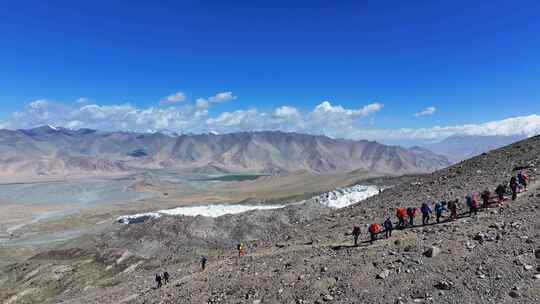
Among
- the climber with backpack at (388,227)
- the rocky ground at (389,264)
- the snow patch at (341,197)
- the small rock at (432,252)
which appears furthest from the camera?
the snow patch at (341,197)

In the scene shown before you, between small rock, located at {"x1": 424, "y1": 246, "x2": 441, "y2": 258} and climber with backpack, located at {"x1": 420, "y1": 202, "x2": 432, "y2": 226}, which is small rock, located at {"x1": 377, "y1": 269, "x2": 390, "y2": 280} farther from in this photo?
climber with backpack, located at {"x1": 420, "y1": 202, "x2": 432, "y2": 226}

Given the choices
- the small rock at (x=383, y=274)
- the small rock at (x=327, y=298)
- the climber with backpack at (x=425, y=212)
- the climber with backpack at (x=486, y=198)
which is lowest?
the small rock at (x=327, y=298)

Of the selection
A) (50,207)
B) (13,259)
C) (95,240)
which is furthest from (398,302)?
(50,207)

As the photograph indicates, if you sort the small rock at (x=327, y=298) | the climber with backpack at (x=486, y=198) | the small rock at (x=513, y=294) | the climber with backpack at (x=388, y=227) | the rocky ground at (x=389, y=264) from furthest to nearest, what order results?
the climber with backpack at (x=486, y=198) → the climber with backpack at (x=388, y=227) → the small rock at (x=327, y=298) → the rocky ground at (x=389, y=264) → the small rock at (x=513, y=294)

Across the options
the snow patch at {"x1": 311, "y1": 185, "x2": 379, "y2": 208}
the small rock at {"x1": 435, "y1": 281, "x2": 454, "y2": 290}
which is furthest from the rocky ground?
the snow patch at {"x1": 311, "y1": 185, "x2": 379, "y2": 208}

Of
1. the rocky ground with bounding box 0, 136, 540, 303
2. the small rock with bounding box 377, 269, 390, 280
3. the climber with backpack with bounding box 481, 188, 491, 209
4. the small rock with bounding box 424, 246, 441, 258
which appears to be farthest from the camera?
the climber with backpack with bounding box 481, 188, 491, 209

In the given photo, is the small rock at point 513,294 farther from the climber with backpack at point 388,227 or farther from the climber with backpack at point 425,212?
the climber with backpack at point 425,212

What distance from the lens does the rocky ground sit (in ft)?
58.0

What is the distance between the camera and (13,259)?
78.8m

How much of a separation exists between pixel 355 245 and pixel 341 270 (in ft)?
12.8

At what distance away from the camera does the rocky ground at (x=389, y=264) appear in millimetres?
17672


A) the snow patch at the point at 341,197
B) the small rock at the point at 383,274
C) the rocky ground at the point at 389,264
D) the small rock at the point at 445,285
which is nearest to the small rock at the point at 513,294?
the rocky ground at the point at 389,264

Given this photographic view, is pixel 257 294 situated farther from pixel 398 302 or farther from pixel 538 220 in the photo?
pixel 538 220

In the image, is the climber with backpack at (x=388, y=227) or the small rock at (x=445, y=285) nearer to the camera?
the small rock at (x=445, y=285)
